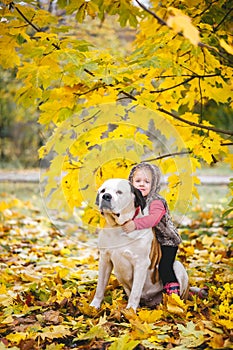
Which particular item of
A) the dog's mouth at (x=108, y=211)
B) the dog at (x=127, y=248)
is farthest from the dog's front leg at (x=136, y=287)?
the dog's mouth at (x=108, y=211)

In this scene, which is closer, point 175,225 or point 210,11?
point 175,225

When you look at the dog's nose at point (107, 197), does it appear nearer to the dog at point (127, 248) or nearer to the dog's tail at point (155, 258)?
the dog at point (127, 248)

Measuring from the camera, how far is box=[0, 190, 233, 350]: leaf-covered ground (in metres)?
2.38

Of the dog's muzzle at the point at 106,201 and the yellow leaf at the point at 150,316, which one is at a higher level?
the dog's muzzle at the point at 106,201

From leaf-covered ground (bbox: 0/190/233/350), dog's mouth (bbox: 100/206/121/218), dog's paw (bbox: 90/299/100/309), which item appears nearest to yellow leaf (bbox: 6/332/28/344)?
leaf-covered ground (bbox: 0/190/233/350)

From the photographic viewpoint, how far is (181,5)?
3.26m

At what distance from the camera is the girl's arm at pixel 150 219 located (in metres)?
2.76

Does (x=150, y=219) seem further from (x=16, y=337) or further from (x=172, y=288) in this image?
(x=16, y=337)

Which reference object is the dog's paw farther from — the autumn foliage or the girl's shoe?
the girl's shoe

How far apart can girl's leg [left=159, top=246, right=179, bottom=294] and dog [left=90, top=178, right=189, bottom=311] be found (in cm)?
3

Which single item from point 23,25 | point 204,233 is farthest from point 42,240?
point 23,25

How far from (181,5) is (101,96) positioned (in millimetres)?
787

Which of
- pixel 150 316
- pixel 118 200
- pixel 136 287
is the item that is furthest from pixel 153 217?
pixel 150 316

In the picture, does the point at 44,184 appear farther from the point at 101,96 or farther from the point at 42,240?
the point at 42,240
